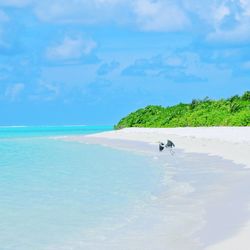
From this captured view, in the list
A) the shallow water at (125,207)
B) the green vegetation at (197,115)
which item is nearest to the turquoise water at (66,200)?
the shallow water at (125,207)

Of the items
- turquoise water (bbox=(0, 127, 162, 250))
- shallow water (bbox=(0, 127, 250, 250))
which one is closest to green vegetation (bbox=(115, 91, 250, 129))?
turquoise water (bbox=(0, 127, 162, 250))

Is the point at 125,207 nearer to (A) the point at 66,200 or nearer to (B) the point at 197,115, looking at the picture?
(A) the point at 66,200

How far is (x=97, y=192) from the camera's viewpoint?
521 inches

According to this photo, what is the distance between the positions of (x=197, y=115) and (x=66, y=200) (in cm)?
4465

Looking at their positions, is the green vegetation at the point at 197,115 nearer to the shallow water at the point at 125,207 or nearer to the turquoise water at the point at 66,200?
the turquoise water at the point at 66,200

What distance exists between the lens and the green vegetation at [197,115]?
48.4 metres

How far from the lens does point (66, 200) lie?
12.1 meters

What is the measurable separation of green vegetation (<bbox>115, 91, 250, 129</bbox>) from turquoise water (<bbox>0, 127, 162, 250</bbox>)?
26650 millimetres

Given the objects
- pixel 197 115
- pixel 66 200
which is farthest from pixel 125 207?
pixel 197 115

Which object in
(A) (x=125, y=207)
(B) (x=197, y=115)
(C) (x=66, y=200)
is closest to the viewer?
(A) (x=125, y=207)

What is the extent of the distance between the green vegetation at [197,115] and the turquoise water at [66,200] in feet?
87.4

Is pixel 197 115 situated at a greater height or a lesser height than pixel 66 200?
greater

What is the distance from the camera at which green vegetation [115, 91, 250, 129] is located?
48375mm

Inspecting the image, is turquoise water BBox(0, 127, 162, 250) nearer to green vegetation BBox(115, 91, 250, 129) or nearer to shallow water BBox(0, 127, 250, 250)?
shallow water BBox(0, 127, 250, 250)
